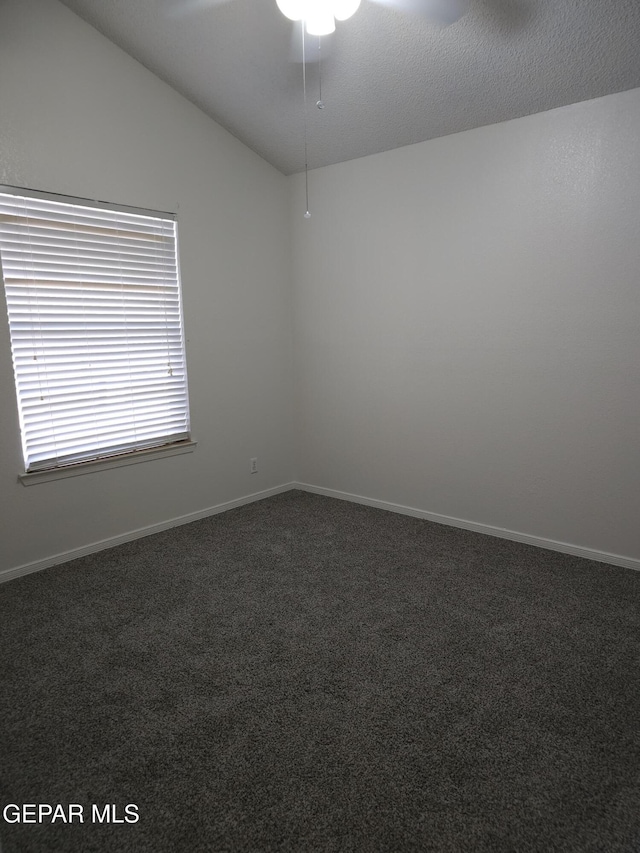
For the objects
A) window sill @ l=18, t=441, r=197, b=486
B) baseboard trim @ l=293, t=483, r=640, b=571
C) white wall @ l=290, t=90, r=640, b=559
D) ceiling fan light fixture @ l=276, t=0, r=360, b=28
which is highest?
ceiling fan light fixture @ l=276, t=0, r=360, b=28

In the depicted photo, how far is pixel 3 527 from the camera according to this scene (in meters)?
2.76

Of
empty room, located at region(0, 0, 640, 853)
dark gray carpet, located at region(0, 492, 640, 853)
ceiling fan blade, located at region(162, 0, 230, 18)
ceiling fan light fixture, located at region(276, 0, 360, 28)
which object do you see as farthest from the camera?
ceiling fan blade, located at region(162, 0, 230, 18)

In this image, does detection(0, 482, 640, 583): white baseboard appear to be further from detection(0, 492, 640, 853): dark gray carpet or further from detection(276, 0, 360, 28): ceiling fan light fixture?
detection(276, 0, 360, 28): ceiling fan light fixture

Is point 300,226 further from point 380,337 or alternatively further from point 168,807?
point 168,807

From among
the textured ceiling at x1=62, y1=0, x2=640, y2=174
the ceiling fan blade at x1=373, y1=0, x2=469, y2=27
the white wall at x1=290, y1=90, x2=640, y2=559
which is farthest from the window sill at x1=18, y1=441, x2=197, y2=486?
the ceiling fan blade at x1=373, y1=0, x2=469, y2=27

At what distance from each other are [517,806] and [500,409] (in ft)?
7.24

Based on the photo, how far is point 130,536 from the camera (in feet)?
10.9

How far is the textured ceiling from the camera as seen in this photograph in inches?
90.7

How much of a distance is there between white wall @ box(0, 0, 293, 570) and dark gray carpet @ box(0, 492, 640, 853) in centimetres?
42

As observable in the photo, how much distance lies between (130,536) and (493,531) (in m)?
2.35

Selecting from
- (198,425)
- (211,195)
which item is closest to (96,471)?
(198,425)

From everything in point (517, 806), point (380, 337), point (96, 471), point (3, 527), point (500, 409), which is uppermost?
point (380, 337)

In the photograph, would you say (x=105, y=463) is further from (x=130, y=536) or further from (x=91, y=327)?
(x=91, y=327)

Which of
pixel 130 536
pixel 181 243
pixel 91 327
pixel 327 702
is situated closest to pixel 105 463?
pixel 130 536
